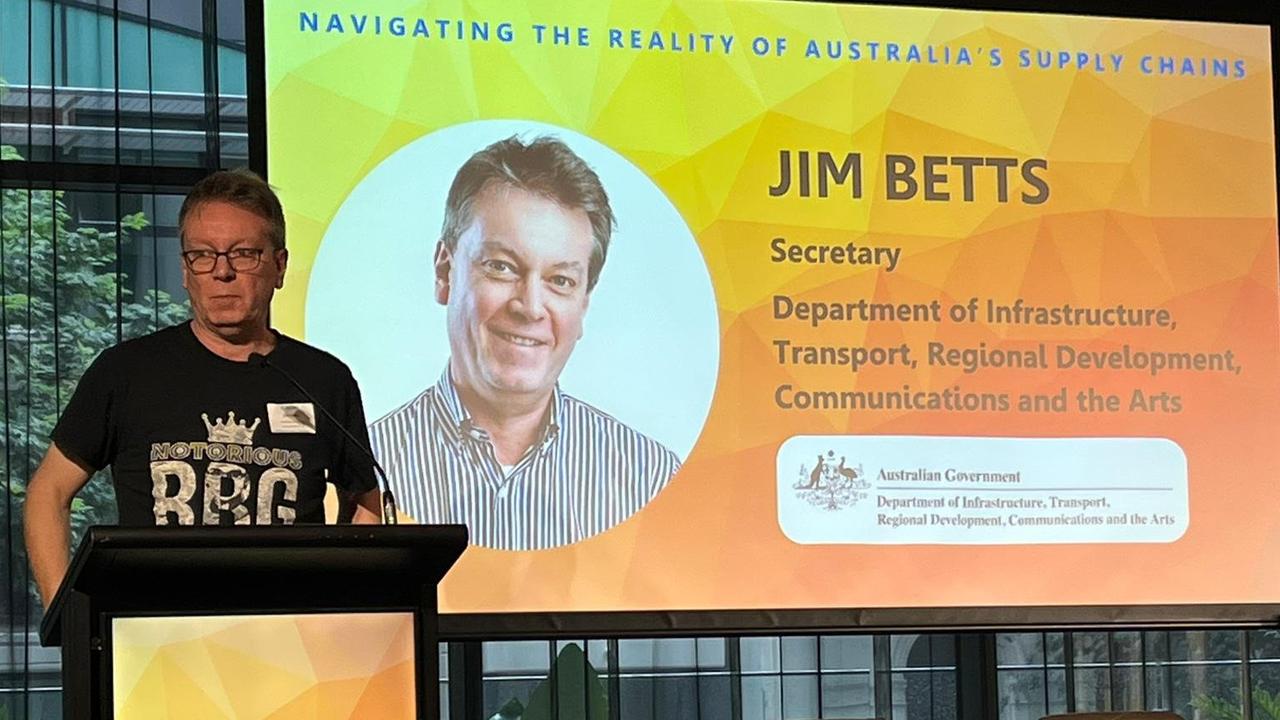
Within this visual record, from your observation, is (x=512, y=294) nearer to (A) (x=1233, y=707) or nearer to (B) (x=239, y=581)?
(B) (x=239, y=581)

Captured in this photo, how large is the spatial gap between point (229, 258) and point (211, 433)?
28cm

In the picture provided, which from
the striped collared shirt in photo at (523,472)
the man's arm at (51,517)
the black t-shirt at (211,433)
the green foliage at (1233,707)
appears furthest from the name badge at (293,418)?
the green foliage at (1233,707)

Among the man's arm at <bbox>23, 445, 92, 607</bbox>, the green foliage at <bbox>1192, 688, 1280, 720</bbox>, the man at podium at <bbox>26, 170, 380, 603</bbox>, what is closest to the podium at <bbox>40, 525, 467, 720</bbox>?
the man's arm at <bbox>23, 445, 92, 607</bbox>

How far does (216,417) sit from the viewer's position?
2.77 m

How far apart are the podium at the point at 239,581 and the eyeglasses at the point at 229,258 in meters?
0.71

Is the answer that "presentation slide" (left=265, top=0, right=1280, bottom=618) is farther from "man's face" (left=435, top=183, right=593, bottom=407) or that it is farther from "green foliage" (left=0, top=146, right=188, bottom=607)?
"green foliage" (left=0, top=146, right=188, bottom=607)

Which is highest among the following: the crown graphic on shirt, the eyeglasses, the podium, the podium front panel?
the eyeglasses

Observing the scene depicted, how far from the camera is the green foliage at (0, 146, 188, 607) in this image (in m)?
4.44

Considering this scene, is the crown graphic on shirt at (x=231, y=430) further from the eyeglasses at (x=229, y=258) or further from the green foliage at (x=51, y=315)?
the green foliage at (x=51, y=315)

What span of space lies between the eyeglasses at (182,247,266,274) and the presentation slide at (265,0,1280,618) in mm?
1518

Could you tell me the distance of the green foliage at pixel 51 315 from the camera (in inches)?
175

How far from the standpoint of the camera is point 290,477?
2689mm

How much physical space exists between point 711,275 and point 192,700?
2.60 m

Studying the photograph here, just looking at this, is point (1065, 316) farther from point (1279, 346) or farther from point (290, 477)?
point (290, 477)
